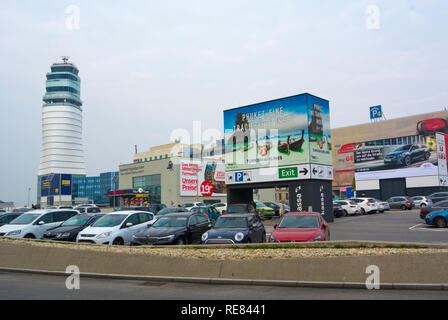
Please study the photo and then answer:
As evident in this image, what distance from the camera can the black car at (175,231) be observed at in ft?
44.5

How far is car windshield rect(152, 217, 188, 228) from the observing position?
1467 centimetres

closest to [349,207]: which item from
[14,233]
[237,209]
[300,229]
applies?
[237,209]

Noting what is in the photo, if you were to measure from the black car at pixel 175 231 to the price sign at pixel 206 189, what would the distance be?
49.3 metres

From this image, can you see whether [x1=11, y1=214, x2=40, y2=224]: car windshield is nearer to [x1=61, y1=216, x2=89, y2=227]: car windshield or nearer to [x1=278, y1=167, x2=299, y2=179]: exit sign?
[x1=61, y1=216, x2=89, y2=227]: car windshield

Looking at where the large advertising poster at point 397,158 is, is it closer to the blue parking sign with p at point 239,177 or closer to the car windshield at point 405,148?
the car windshield at point 405,148

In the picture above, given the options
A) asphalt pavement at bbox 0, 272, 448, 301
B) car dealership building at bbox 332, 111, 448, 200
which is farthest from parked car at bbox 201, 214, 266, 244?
car dealership building at bbox 332, 111, 448, 200

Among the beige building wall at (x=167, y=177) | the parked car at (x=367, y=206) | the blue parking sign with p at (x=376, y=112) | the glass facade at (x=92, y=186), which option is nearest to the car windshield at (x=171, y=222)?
the parked car at (x=367, y=206)

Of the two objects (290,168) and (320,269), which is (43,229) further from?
(290,168)

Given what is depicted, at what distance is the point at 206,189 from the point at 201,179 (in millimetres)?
2013

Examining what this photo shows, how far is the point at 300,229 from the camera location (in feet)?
41.8
